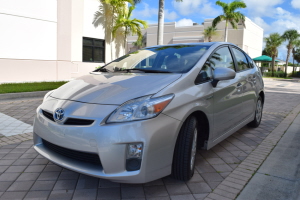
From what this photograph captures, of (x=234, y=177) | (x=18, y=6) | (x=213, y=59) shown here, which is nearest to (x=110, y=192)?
(x=234, y=177)

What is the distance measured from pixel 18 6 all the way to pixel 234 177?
12.8 meters

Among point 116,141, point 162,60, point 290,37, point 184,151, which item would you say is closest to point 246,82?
point 162,60

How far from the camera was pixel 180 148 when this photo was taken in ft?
8.30

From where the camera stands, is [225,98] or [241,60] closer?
[225,98]

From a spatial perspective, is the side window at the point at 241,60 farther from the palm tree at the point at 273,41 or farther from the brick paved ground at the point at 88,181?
the palm tree at the point at 273,41

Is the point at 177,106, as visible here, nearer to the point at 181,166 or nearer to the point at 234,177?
the point at 181,166

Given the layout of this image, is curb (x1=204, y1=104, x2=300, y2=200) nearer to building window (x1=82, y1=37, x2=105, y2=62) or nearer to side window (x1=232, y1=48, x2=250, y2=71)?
side window (x1=232, y1=48, x2=250, y2=71)

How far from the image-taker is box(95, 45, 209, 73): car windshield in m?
3.11

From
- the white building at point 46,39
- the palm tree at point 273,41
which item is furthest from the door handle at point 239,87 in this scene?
the palm tree at point 273,41

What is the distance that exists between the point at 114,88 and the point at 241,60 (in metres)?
2.54

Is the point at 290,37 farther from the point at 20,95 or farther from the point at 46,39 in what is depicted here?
the point at 20,95

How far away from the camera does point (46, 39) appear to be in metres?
13.3

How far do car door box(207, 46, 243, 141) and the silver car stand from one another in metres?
0.01

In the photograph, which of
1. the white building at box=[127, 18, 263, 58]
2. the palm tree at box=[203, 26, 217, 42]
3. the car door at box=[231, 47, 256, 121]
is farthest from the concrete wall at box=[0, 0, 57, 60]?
the palm tree at box=[203, 26, 217, 42]
